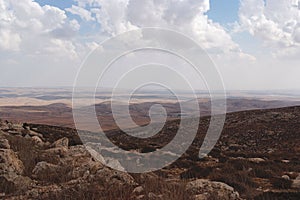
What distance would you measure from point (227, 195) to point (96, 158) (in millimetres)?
7328

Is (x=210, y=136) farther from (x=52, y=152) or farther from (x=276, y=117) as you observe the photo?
(x=52, y=152)

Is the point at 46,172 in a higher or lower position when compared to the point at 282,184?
higher

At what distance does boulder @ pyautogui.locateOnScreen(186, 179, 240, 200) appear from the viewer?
707cm

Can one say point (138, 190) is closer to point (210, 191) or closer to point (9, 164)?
point (210, 191)

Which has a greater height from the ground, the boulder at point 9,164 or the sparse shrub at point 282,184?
the boulder at point 9,164

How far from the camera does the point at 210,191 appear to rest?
7.54m

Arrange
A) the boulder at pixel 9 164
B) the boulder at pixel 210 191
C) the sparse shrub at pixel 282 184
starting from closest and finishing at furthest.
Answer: the boulder at pixel 210 191 < the boulder at pixel 9 164 < the sparse shrub at pixel 282 184

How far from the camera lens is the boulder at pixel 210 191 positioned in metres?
7.07

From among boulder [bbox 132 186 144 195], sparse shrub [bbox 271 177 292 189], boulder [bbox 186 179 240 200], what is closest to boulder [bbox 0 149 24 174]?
boulder [bbox 132 186 144 195]

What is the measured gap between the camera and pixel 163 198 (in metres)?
5.64

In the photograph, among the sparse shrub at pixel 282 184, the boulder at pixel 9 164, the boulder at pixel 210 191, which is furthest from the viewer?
the sparse shrub at pixel 282 184

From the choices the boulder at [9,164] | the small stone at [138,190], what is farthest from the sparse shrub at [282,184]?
the boulder at [9,164]

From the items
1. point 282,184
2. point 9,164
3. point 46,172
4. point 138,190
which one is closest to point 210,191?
point 138,190

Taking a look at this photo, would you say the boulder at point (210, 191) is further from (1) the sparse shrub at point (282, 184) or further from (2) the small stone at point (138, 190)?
(1) the sparse shrub at point (282, 184)
